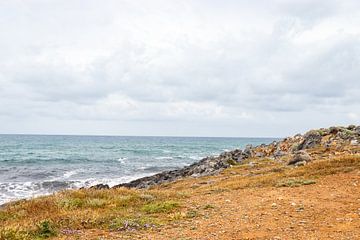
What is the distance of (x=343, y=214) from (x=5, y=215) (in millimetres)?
10818

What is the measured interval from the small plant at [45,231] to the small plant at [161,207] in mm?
3267

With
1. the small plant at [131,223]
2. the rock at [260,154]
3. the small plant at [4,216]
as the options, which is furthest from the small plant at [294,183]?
the rock at [260,154]

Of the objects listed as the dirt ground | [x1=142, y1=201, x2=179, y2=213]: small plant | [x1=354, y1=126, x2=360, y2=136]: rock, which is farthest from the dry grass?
[x1=354, y1=126, x2=360, y2=136]: rock

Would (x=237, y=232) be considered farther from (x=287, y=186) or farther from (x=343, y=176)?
(x=343, y=176)

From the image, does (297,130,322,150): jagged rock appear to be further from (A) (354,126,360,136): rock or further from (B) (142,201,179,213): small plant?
(B) (142,201,179,213): small plant

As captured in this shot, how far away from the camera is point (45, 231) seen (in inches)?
437

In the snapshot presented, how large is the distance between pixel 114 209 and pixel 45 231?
10.3ft

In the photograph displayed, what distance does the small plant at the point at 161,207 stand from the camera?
13.5 m

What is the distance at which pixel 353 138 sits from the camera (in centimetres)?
2991

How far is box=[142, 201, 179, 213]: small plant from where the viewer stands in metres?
13.5

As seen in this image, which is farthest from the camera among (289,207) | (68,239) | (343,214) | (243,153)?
(243,153)

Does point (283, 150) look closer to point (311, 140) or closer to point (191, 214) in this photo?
point (311, 140)

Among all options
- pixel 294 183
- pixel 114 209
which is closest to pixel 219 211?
pixel 114 209

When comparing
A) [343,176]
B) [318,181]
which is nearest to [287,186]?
[318,181]
